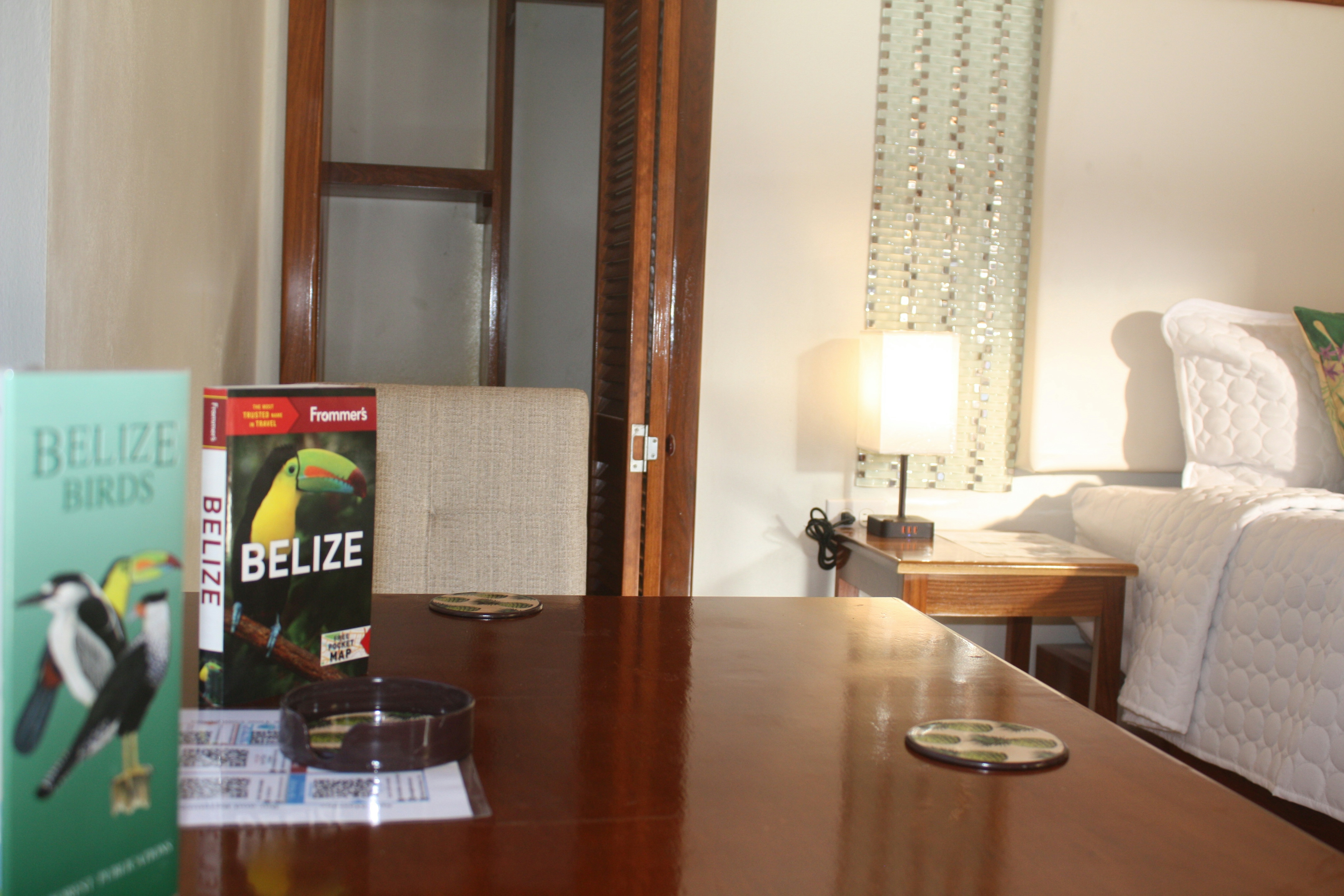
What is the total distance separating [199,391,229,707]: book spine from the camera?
28.8 inches

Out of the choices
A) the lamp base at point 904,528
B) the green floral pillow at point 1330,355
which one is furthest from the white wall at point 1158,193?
the lamp base at point 904,528

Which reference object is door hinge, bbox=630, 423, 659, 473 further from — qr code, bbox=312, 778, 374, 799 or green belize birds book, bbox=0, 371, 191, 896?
green belize birds book, bbox=0, 371, 191, 896

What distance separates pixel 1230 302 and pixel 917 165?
3.23 feet

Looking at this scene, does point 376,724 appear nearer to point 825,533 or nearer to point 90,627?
point 90,627

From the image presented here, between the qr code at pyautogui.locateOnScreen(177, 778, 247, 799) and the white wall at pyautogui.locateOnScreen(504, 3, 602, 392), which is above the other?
the white wall at pyautogui.locateOnScreen(504, 3, 602, 392)

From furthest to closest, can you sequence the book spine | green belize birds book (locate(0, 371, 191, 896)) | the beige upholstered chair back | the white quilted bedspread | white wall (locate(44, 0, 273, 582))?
the white quilted bedspread
the beige upholstered chair back
white wall (locate(44, 0, 273, 582))
the book spine
green belize birds book (locate(0, 371, 191, 896))

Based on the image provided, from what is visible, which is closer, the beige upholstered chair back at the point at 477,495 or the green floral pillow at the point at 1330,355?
the beige upholstered chair back at the point at 477,495

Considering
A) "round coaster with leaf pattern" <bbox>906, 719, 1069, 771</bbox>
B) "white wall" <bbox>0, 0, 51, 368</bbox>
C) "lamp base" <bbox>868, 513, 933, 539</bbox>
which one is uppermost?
"white wall" <bbox>0, 0, 51, 368</bbox>

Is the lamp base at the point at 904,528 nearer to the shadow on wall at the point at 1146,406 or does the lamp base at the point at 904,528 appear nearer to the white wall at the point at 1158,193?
the white wall at the point at 1158,193

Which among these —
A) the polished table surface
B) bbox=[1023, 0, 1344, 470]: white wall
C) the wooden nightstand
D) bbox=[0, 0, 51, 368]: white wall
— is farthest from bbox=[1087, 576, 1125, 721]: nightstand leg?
bbox=[0, 0, 51, 368]: white wall

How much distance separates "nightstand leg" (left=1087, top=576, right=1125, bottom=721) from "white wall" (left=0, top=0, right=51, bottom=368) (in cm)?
224

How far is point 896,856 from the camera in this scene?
1.83ft

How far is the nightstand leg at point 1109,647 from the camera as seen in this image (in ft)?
8.01

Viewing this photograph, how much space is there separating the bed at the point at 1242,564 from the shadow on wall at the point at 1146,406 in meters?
0.10
